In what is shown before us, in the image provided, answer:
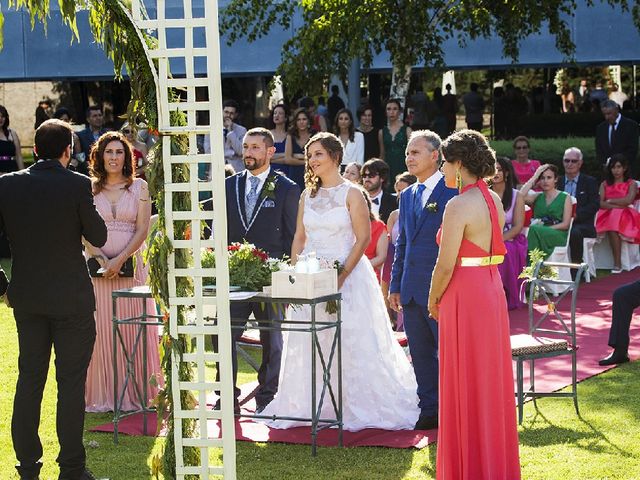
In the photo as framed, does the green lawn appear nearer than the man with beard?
Yes

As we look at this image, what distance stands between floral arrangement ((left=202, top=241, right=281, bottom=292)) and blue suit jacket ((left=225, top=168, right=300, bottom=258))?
0.80 metres

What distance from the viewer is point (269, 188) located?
8758mm

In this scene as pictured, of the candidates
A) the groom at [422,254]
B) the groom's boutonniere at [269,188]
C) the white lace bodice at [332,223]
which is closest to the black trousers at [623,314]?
the groom at [422,254]

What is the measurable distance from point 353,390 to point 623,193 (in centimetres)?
823

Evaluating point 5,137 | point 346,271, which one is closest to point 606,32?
point 5,137

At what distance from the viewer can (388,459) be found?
725cm

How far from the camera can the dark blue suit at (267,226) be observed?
8.85 meters

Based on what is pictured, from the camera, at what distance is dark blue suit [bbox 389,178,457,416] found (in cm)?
779

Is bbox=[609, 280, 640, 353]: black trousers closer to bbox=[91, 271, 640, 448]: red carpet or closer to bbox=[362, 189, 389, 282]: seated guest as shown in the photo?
bbox=[91, 271, 640, 448]: red carpet

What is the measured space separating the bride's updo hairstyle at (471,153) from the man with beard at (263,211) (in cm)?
258

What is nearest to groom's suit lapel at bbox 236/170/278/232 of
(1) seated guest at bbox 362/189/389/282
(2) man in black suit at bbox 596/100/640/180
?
(1) seated guest at bbox 362/189/389/282

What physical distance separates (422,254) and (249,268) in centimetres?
118

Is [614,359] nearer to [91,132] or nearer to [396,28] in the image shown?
[396,28]

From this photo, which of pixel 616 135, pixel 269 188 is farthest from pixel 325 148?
pixel 616 135
